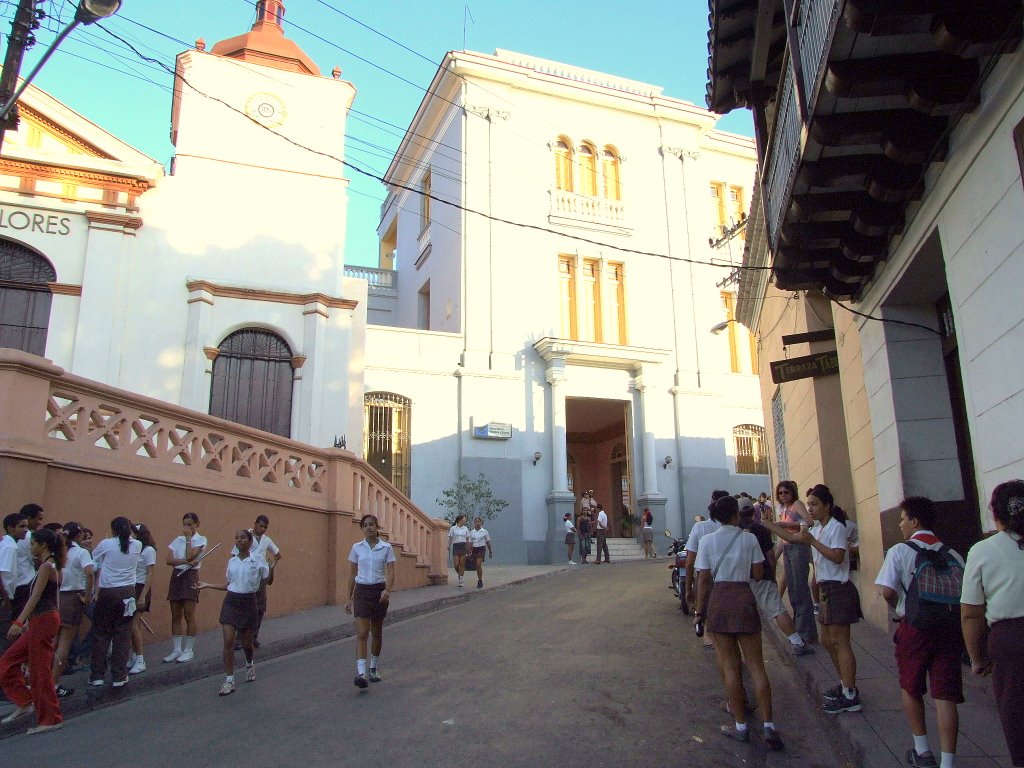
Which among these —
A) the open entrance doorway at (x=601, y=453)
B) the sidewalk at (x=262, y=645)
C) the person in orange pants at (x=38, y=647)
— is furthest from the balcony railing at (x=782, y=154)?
the open entrance doorway at (x=601, y=453)

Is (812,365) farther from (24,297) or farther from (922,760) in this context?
(24,297)

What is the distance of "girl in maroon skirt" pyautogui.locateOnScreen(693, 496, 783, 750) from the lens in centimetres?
602

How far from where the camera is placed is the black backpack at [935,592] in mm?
4953

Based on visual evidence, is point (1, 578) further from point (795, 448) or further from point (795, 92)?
point (795, 448)

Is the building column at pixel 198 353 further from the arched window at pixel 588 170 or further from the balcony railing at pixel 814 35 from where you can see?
the arched window at pixel 588 170

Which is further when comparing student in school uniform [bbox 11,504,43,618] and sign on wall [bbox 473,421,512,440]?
sign on wall [bbox 473,421,512,440]

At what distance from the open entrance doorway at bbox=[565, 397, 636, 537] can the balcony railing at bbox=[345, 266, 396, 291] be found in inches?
350

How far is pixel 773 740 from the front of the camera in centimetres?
588

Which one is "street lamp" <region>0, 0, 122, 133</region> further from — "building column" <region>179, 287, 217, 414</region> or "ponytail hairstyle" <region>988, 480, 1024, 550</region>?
"ponytail hairstyle" <region>988, 480, 1024, 550</region>

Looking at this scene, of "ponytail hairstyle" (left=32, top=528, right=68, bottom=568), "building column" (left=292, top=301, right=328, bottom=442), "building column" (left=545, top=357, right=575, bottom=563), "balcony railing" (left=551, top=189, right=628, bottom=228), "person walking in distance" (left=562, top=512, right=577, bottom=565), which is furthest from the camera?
"balcony railing" (left=551, top=189, right=628, bottom=228)

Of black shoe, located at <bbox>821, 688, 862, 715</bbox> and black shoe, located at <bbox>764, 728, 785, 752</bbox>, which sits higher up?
black shoe, located at <bbox>821, 688, 862, 715</bbox>

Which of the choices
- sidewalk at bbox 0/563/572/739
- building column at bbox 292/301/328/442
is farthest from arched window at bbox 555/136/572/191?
sidewalk at bbox 0/563/572/739

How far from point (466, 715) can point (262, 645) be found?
13.6 feet

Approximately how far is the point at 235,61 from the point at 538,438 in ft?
41.8
